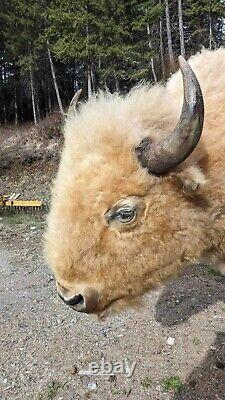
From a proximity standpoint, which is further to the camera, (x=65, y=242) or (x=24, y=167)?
(x=24, y=167)

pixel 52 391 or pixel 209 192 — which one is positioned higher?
pixel 209 192

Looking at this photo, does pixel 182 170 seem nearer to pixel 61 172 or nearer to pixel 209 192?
pixel 209 192

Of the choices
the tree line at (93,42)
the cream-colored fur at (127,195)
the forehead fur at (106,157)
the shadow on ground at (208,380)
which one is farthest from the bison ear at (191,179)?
the tree line at (93,42)

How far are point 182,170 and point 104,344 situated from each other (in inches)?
151

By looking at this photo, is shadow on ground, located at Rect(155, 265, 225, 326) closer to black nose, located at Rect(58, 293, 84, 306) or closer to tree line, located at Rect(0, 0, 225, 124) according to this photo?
black nose, located at Rect(58, 293, 84, 306)

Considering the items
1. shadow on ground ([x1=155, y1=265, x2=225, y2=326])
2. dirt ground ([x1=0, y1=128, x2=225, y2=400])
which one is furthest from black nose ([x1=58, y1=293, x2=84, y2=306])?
shadow on ground ([x1=155, y1=265, x2=225, y2=326])

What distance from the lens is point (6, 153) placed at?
82.3 ft

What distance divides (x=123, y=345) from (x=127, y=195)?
3.58 meters

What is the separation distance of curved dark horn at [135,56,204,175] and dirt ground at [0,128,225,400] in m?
3.32

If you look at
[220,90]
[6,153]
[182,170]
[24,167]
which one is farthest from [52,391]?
[6,153]

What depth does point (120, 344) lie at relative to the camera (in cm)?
592

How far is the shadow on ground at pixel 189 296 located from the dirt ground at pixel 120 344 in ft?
0.05

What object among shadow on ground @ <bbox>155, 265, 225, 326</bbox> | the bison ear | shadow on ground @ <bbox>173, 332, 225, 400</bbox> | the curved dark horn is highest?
the curved dark horn

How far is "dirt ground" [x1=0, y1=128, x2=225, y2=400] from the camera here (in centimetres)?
507
